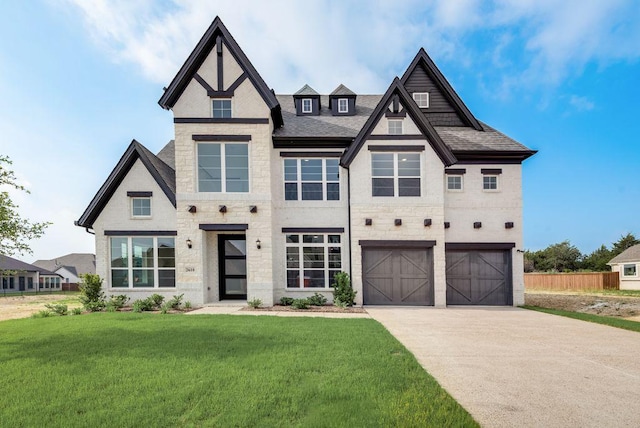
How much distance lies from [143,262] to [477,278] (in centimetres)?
1455

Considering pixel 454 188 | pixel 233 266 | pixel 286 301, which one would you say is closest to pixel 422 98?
pixel 454 188

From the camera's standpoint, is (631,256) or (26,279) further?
(26,279)

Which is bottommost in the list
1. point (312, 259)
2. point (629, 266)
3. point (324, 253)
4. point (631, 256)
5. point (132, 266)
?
point (629, 266)

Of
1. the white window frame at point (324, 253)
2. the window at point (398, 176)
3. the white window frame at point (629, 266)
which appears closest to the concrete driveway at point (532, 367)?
the white window frame at point (324, 253)

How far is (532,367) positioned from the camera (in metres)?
5.62

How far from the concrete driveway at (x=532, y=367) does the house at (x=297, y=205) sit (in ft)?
13.4

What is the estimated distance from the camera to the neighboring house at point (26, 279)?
144 feet

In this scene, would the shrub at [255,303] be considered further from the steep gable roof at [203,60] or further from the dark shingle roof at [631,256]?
the dark shingle roof at [631,256]

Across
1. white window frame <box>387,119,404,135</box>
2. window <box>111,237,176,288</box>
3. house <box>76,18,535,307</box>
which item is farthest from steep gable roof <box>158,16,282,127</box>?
window <box>111,237,176,288</box>

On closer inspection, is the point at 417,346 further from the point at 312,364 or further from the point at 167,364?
the point at 167,364

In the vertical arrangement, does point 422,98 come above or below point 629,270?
above

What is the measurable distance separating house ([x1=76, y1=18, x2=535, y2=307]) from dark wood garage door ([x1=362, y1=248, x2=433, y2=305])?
0.04 meters

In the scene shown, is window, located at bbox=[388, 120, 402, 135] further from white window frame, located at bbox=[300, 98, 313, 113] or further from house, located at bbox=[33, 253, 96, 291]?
house, located at bbox=[33, 253, 96, 291]

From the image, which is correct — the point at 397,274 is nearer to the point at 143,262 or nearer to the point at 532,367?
the point at 532,367
